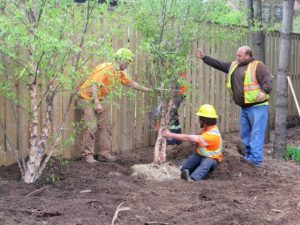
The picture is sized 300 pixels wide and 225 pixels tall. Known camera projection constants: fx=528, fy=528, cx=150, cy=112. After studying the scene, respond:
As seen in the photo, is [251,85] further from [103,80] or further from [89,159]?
[89,159]

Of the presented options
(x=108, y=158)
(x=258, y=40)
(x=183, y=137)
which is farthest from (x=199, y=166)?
(x=258, y=40)

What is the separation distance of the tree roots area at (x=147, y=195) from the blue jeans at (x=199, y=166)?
14cm

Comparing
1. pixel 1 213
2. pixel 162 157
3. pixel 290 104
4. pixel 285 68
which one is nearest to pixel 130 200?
pixel 1 213

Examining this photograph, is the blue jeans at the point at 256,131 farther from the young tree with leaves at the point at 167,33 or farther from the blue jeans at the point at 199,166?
the young tree with leaves at the point at 167,33

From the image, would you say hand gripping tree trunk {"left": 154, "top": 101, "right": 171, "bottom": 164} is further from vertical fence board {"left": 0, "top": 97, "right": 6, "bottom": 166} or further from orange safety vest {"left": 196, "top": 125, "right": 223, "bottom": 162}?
vertical fence board {"left": 0, "top": 97, "right": 6, "bottom": 166}

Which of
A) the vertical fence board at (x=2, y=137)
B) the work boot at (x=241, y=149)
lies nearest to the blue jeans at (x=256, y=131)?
the work boot at (x=241, y=149)

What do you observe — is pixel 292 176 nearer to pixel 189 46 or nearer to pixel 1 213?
pixel 189 46

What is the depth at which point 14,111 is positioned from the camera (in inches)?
258

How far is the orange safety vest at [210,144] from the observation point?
23.6 ft

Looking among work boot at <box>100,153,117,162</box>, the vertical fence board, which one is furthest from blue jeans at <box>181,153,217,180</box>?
the vertical fence board

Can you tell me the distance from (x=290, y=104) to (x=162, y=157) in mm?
7481

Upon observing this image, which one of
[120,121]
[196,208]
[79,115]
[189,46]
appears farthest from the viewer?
[120,121]

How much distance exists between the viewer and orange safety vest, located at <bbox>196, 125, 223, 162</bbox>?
720cm

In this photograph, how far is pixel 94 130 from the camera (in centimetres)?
787
